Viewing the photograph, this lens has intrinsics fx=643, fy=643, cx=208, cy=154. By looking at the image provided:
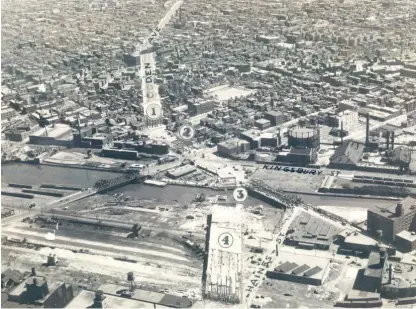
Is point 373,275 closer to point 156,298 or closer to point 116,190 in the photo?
point 156,298

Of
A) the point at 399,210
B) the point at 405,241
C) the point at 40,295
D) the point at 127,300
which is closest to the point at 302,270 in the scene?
the point at 405,241

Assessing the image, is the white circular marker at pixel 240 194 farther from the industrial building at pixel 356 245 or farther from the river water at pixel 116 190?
the industrial building at pixel 356 245

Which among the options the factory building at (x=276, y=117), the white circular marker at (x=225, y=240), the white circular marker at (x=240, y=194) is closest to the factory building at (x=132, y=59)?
the factory building at (x=276, y=117)

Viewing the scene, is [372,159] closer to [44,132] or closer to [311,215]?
[311,215]

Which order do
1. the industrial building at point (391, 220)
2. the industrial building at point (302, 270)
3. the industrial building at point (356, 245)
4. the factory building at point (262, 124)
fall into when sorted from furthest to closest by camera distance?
the factory building at point (262, 124) < the industrial building at point (391, 220) < the industrial building at point (356, 245) < the industrial building at point (302, 270)

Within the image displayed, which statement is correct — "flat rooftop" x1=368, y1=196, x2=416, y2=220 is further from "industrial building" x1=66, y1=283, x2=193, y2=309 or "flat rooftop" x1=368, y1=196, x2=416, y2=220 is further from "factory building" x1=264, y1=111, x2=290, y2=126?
"factory building" x1=264, y1=111, x2=290, y2=126

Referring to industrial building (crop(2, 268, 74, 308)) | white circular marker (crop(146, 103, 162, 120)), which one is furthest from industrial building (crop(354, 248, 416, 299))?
white circular marker (crop(146, 103, 162, 120))
